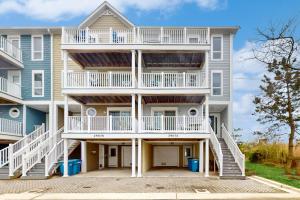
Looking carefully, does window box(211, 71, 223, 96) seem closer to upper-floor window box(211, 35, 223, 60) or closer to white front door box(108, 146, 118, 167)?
upper-floor window box(211, 35, 223, 60)

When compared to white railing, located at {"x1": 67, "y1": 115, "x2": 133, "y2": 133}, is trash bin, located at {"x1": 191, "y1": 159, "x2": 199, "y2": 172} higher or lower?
lower

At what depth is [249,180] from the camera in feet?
50.4

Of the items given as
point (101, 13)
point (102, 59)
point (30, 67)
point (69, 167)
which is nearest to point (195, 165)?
point (69, 167)

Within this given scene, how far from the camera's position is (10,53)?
20953 millimetres

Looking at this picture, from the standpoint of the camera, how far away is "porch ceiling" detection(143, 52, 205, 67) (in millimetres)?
18969

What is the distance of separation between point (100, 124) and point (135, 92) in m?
3.69

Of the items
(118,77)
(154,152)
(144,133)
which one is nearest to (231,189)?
(144,133)

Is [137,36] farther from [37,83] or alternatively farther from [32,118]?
[32,118]

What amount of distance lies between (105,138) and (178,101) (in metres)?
6.42

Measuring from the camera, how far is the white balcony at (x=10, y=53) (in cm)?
1976

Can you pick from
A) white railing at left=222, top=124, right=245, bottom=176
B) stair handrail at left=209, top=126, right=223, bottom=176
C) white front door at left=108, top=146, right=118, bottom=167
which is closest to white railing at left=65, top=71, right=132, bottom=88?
stair handrail at left=209, top=126, right=223, bottom=176

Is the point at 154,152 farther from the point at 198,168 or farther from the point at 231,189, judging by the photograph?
the point at 231,189

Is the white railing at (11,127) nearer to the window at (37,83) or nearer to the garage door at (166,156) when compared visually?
the window at (37,83)

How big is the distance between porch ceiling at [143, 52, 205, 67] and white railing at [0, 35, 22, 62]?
9829mm
